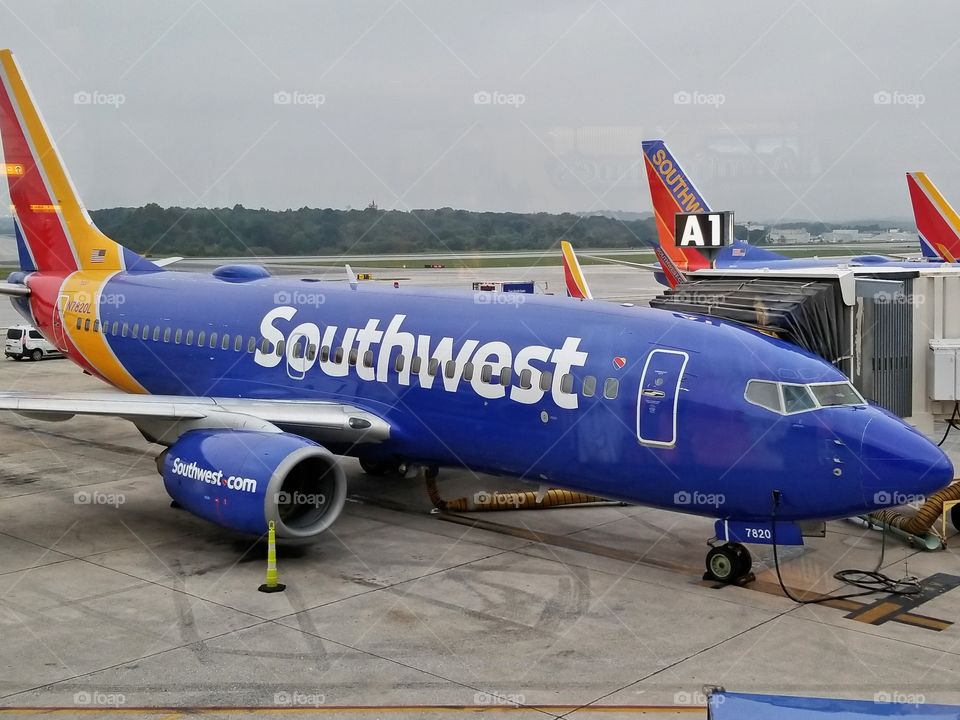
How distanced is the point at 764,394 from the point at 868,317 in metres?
3.98

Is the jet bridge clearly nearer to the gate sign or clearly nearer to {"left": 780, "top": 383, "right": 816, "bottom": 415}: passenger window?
the gate sign

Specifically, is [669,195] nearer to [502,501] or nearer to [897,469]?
[502,501]

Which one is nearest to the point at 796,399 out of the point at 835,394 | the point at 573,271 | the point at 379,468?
the point at 835,394

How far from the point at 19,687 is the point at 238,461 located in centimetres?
475

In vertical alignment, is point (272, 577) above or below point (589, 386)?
below

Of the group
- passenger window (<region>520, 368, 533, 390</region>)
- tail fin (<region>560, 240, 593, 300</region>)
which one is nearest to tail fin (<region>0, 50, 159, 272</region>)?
passenger window (<region>520, 368, 533, 390</region>)

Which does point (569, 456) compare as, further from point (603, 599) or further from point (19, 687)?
point (19, 687)

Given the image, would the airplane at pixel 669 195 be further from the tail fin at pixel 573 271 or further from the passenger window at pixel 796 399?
the passenger window at pixel 796 399

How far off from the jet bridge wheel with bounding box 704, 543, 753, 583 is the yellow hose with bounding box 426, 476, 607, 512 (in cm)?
405

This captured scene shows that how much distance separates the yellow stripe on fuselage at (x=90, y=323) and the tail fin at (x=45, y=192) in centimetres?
54

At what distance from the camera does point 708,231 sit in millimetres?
16047

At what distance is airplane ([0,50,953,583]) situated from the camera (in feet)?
40.1

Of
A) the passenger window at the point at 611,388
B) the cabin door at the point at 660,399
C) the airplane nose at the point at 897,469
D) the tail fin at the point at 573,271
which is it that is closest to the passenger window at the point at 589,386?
the passenger window at the point at 611,388

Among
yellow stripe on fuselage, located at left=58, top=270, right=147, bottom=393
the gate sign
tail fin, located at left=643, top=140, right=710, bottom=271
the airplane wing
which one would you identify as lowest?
the airplane wing
